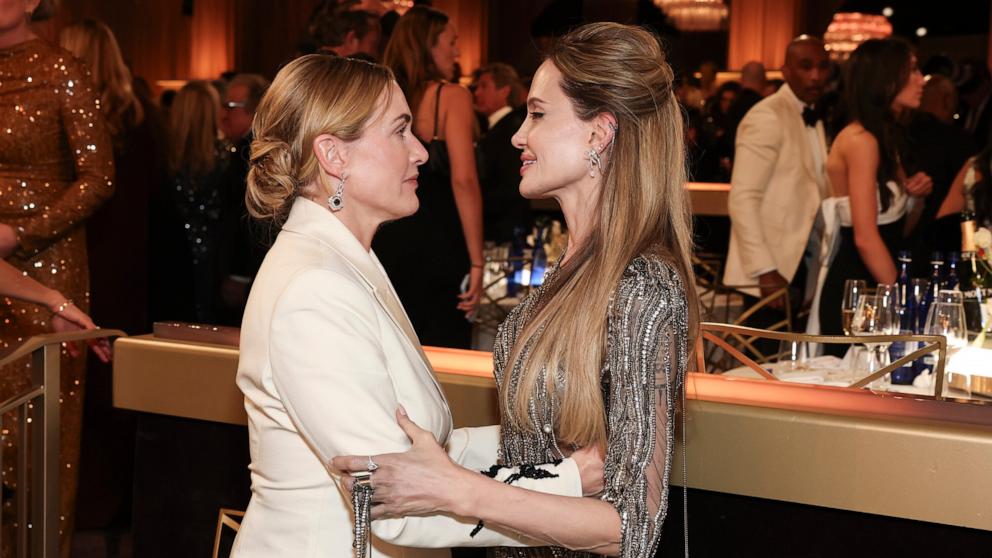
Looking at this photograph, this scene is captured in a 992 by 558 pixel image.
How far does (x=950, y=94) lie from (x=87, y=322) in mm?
6402

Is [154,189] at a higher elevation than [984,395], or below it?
higher

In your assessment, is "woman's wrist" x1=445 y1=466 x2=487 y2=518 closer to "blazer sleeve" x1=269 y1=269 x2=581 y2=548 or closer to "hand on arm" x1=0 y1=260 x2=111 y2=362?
"blazer sleeve" x1=269 y1=269 x2=581 y2=548

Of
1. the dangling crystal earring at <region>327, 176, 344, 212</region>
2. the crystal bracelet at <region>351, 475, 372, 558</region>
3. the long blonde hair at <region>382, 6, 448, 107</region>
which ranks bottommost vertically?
the crystal bracelet at <region>351, 475, 372, 558</region>

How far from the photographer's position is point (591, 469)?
1.66 metres

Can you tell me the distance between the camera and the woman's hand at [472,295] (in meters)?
4.18

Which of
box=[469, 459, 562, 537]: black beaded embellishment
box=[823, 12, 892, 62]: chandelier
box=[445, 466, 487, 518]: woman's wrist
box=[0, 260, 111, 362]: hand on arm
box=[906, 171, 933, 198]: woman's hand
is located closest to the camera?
box=[445, 466, 487, 518]: woman's wrist

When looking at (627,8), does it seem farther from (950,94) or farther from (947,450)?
(947,450)

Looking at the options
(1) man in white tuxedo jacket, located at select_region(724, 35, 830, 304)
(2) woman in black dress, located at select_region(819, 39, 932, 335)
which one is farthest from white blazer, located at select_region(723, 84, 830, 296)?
(2) woman in black dress, located at select_region(819, 39, 932, 335)

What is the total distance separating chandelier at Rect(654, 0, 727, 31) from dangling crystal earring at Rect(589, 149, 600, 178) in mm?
11553

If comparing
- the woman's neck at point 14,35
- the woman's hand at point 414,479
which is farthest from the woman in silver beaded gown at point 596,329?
the woman's neck at point 14,35

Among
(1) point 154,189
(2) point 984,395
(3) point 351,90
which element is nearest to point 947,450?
(2) point 984,395

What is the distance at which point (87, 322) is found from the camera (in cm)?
281

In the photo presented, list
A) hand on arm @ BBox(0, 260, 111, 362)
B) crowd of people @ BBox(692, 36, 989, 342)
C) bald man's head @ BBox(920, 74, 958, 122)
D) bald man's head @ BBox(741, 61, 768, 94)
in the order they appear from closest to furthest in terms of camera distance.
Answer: hand on arm @ BBox(0, 260, 111, 362) < crowd of people @ BBox(692, 36, 989, 342) < bald man's head @ BBox(920, 74, 958, 122) < bald man's head @ BBox(741, 61, 768, 94)

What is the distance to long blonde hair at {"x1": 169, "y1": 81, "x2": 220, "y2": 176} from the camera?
542cm
